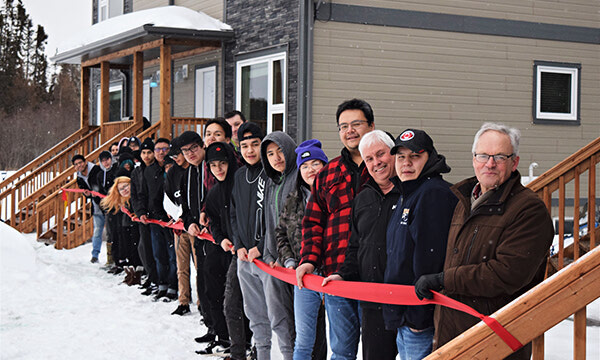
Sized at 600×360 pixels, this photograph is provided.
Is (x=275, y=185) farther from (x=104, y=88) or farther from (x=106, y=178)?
(x=104, y=88)

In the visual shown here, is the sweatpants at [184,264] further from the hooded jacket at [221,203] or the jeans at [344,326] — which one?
the jeans at [344,326]

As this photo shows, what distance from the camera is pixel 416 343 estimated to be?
134 inches

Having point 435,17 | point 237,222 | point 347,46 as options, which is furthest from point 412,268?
point 435,17

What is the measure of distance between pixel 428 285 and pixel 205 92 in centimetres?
1258

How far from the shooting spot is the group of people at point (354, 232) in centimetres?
289

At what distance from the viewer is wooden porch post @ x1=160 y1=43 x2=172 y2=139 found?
1320 centimetres

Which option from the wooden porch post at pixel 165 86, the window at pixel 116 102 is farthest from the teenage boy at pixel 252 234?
the window at pixel 116 102

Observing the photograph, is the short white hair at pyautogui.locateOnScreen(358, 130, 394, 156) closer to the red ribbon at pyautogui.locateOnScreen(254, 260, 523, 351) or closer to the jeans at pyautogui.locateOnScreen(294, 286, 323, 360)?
the red ribbon at pyautogui.locateOnScreen(254, 260, 523, 351)

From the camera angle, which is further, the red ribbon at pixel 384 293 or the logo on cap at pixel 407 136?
the logo on cap at pixel 407 136

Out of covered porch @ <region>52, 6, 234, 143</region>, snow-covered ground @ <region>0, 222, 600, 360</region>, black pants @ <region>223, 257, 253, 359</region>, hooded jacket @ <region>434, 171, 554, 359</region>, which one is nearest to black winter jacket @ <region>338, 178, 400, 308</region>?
hooded jacket @ <region>434, 171, 554, 359</region>

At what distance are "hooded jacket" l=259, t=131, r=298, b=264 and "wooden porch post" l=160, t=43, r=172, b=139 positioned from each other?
28.8 feet

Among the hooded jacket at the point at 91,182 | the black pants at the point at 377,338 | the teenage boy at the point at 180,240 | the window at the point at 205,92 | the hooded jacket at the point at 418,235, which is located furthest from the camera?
the window at the point at 205,92

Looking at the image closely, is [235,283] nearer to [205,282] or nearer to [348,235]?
[205,282]

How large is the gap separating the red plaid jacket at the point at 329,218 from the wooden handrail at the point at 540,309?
199 centimetres
